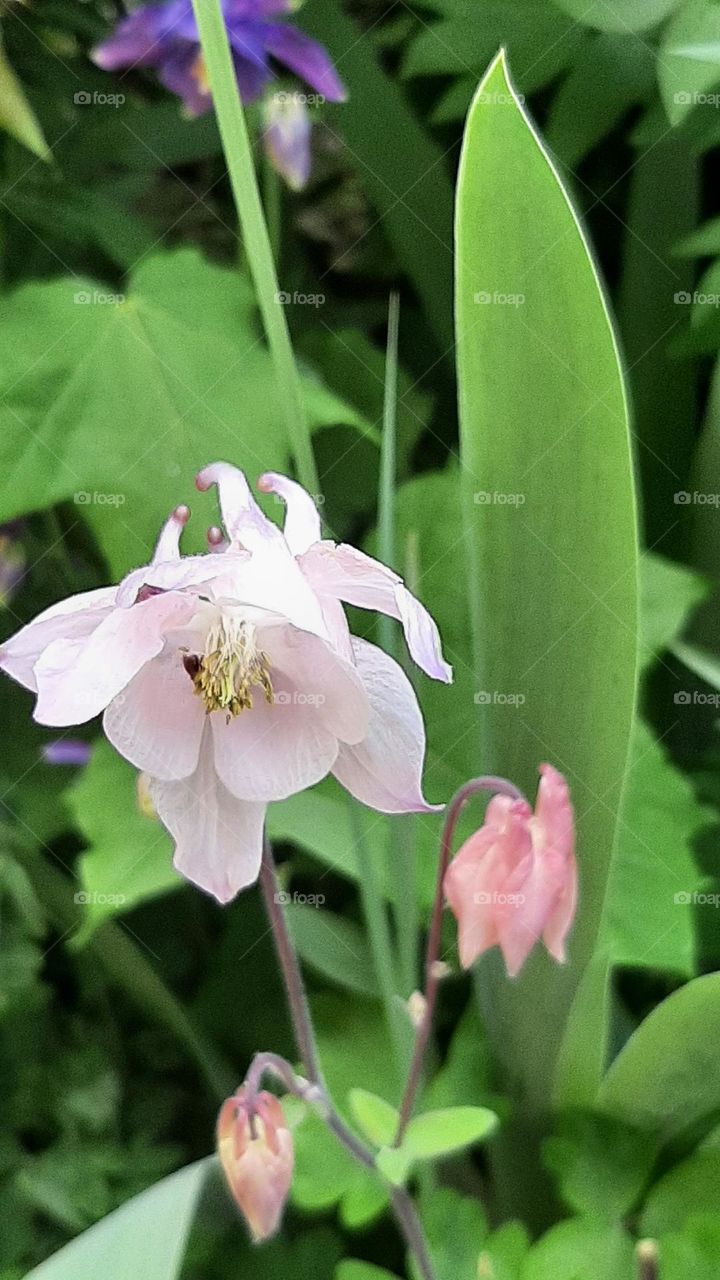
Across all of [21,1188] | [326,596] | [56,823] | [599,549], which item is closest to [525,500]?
[599,549]

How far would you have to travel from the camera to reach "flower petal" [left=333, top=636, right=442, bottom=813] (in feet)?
1.12

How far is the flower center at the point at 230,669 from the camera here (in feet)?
1.08

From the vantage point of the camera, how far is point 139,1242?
39 cm

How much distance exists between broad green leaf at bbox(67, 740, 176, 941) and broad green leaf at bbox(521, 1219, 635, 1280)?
218 millimetres

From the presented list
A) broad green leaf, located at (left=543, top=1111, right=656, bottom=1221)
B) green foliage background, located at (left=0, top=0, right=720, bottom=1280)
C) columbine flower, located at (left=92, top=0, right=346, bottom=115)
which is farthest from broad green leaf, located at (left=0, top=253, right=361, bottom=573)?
broad green leaf, located at (left=543, top=1111, right=656, bottom=1221)

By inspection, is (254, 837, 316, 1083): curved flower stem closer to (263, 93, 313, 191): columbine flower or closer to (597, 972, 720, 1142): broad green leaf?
(597, 972, 720, 1142): broad green leaf

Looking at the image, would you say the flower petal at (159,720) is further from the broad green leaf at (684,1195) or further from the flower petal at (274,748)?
the broad green leaf at (684,1195)

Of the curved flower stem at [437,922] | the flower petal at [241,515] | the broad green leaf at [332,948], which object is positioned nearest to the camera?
the flower petal at [241,515]

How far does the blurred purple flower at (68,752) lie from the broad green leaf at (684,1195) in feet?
1.05

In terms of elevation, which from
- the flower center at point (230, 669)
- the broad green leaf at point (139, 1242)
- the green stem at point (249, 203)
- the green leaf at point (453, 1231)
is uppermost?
the green stem at point (249, 203)

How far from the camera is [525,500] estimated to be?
1.36 ft

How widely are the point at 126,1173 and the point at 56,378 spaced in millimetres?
364

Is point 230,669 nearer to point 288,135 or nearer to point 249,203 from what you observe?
point 249,203

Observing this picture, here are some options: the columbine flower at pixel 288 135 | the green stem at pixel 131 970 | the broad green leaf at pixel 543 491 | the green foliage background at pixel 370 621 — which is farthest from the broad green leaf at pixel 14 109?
the green stem at pixel 131 970
